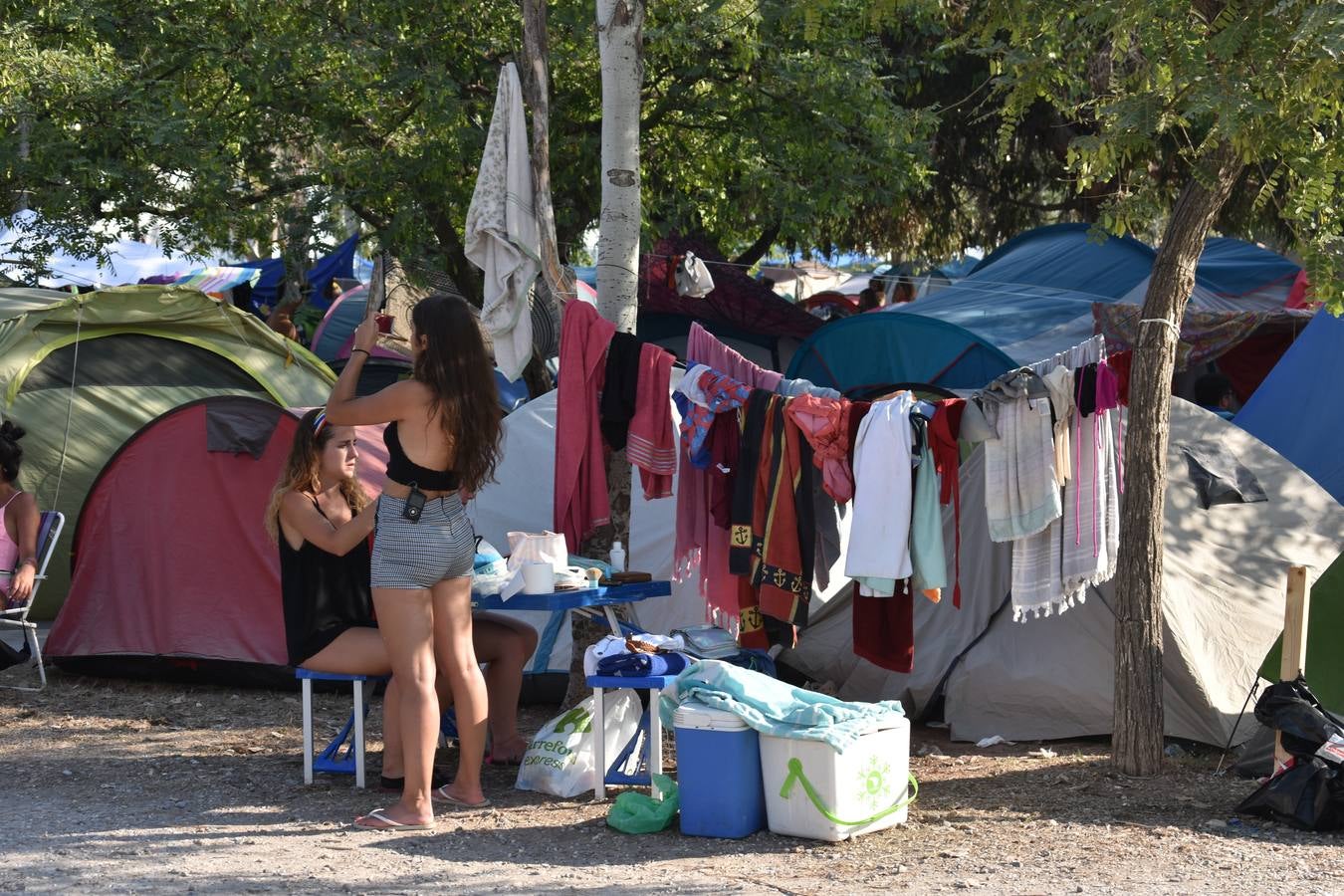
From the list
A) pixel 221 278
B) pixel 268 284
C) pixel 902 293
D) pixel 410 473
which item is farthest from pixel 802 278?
pixel 410 473

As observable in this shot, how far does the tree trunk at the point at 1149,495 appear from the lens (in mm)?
5605

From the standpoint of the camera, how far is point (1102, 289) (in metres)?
13.0

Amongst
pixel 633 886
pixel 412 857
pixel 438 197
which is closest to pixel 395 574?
pixel 412 857

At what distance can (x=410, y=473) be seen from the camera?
4.85 m

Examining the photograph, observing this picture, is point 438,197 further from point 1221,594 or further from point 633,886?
point 633,886

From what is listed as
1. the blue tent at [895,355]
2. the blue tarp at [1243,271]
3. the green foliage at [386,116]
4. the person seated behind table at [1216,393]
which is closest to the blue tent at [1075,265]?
the blue tarp at [1243,271]

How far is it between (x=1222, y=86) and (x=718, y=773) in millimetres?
2772

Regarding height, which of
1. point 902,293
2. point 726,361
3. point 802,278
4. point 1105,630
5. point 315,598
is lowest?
point 1105,630

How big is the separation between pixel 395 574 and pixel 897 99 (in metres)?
12.0

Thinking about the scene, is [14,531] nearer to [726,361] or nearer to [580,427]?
[580,427]

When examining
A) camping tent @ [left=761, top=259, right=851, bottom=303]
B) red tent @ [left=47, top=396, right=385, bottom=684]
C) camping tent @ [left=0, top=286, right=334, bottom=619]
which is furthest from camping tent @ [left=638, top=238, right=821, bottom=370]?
camping tent @ [left=761, top=259, right=851, bottom=303]

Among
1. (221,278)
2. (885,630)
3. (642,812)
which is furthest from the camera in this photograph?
(221,278)

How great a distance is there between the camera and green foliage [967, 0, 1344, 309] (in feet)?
16.7

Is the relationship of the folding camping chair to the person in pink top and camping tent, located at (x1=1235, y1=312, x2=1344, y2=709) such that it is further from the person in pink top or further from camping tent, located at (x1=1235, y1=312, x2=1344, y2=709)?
camping tent, located at (x1=1235, y1=312, x2=1344, y2=709)
